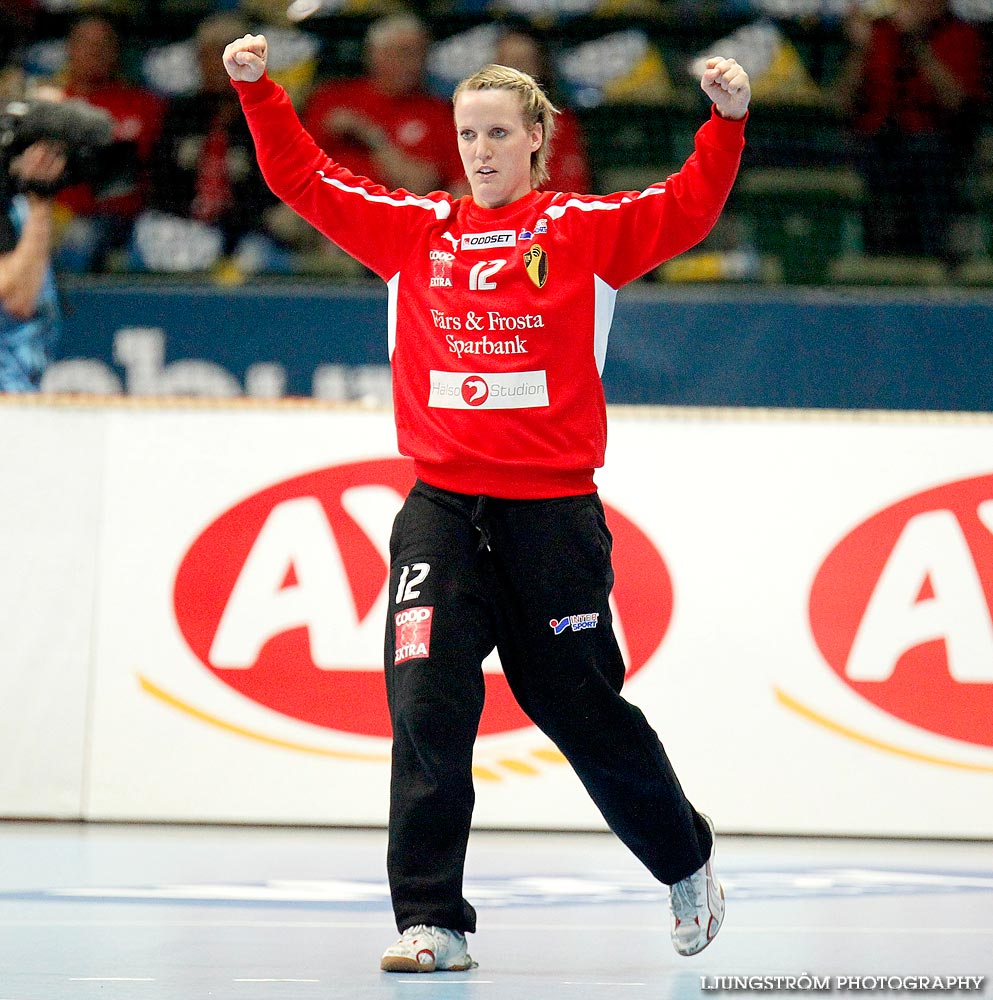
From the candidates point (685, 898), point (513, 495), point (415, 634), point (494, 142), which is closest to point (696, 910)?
point (685, 898)

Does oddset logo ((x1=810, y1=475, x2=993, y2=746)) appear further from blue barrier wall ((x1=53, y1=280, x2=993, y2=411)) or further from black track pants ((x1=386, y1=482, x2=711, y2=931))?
blue barrier wall ((x1=53, y1=280, x2=993, y2=411))

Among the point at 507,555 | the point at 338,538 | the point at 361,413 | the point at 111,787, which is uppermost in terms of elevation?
the point at 507,555

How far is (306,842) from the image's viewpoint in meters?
4.55

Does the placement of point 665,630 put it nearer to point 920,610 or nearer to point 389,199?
point 920,610

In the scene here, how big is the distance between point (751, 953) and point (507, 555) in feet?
3.25

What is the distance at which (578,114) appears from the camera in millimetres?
8836

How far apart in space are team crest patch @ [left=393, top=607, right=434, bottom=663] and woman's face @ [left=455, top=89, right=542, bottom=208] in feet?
2.95

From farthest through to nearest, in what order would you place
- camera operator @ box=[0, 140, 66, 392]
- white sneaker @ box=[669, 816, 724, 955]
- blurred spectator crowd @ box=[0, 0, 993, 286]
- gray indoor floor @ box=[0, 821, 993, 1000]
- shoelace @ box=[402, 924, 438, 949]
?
blurred spectator crowd @ box=[0, 0, 993, 286] → camera operator @ box=[0, 140, 66, 392] → white sneaker @ box=[669, 816, 724, 955] → shoelace @ box=[402, 924, 438, 949] → gray indoor floor @ box=[0, 821, 993, 1000]

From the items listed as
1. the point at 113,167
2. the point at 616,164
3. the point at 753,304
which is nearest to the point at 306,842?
the point at 753,304

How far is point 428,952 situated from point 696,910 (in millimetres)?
590

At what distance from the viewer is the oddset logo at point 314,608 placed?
15.7 feet

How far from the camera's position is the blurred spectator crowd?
813 centimetres

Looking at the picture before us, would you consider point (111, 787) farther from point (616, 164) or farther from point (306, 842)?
point (616, 164)

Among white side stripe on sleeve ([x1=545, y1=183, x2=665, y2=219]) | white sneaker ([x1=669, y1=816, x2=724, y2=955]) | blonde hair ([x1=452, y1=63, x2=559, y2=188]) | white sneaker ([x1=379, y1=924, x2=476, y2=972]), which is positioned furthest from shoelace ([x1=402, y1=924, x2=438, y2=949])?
blonde hair ([x1=452, y1=63, x2=559, y2=188])
